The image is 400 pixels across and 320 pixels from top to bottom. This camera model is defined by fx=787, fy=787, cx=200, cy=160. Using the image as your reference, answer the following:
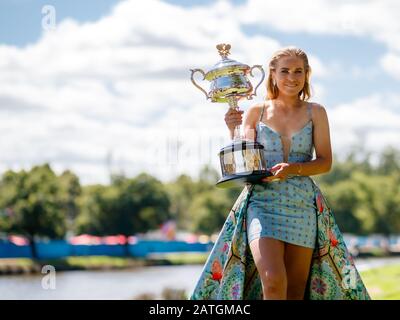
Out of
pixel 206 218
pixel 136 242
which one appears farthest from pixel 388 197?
pixel 136 242

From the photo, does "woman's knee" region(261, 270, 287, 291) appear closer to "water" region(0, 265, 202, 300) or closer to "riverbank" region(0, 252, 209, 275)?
"water" region(0, 265, 202, 300)

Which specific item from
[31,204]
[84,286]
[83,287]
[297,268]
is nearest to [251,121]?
[297,268]

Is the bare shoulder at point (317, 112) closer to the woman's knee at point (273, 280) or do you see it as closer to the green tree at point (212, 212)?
the woman's knee at point (273, 280)

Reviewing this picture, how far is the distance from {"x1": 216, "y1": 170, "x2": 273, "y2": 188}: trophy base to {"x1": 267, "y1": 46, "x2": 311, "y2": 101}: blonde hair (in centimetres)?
59

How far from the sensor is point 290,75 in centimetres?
470

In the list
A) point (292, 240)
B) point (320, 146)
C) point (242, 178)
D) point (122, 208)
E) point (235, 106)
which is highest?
point (122, 208)

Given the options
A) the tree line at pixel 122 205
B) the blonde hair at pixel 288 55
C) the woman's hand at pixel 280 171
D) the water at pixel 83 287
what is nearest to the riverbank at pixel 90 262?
the tree line at pixel 122 205

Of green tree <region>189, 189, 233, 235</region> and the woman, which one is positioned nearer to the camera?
the woman

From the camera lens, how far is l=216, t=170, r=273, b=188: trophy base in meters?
4.57

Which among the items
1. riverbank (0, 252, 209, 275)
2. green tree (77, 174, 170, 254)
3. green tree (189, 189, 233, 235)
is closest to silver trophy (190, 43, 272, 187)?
riverbank (0, 252, 209, 275)

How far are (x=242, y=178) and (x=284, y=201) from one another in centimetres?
29

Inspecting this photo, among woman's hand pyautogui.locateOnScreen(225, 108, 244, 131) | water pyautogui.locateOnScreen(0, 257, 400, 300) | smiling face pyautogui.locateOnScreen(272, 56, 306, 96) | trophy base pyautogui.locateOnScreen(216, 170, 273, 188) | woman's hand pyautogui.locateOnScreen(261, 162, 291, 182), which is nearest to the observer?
woman's hand pyautogui.locateOnScreen(261, 162, 291, 182)

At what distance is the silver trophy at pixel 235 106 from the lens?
462 cm

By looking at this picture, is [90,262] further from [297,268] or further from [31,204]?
[297,268]
